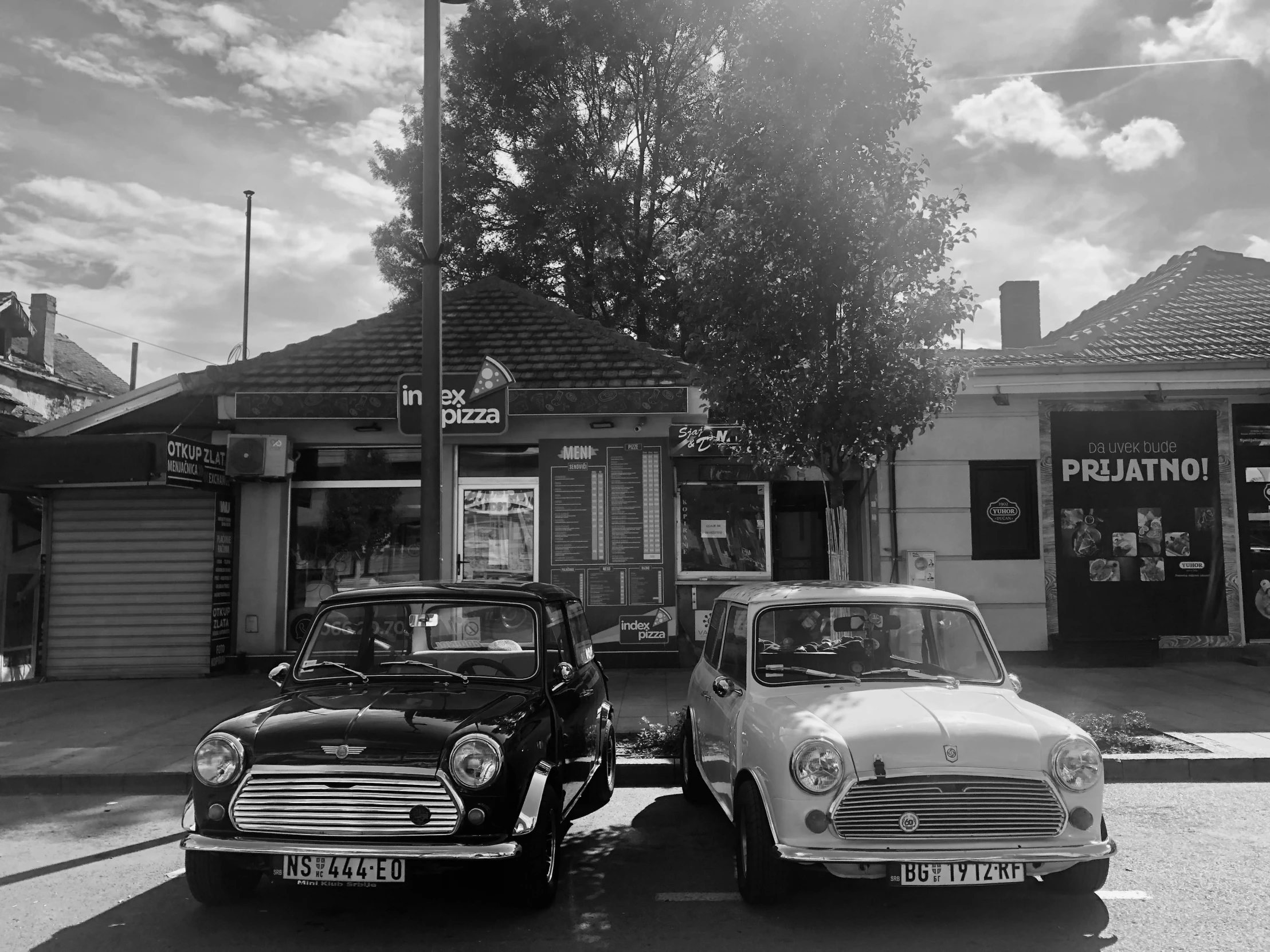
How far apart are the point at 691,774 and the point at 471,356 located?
751 centimetres

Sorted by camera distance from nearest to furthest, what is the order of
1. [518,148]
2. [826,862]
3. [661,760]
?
[826,862], [661,760], [518,148]

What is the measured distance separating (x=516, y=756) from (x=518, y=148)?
2155 centimetres

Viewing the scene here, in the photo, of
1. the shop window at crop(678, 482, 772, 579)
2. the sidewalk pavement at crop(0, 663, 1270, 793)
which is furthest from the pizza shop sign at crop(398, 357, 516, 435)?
the sidewalk pavement at crop(0, 663, 1270, 793)

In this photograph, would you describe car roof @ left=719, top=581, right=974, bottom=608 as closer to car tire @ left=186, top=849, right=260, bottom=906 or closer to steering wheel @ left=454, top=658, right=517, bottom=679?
steering wheel @ left=454, top=658, right=517, bottom=679

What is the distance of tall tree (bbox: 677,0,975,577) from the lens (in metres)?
8.22

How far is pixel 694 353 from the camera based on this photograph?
9164 millimetres

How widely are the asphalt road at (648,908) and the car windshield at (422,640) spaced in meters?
1.09

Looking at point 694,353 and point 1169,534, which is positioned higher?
point 694,353

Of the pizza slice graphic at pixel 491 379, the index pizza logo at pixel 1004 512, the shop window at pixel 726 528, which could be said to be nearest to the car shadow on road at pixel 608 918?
the pizza slice graphic at pixel 491 379

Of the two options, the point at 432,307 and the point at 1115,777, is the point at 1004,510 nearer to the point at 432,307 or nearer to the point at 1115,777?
the point at 1115,777

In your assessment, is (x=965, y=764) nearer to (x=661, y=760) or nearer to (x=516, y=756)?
(x=516, y=756)

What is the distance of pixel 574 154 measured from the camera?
2348 centimetres

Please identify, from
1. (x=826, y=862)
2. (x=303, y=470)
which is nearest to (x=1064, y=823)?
(x=826, y=862)

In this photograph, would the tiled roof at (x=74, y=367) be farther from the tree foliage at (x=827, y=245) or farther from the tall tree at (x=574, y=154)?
the tree foliage at (x=827, y=245)
